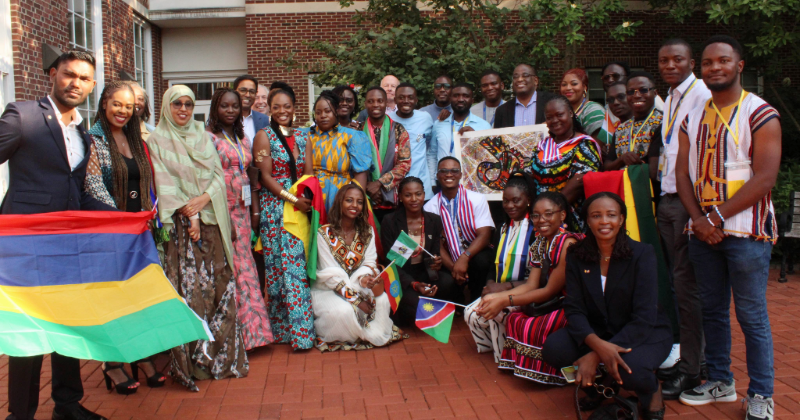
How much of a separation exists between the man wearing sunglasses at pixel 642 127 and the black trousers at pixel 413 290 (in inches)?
73.1

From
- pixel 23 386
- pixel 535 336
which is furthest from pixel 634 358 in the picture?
pixel 23 386

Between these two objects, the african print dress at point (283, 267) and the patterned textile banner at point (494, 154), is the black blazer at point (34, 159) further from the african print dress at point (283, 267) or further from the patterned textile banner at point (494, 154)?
the patterned textile banner at point (494, 154)

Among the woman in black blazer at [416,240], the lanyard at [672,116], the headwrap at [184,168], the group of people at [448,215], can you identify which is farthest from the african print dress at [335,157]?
the lanyard at [672,116]

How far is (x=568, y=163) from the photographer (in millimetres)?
4863

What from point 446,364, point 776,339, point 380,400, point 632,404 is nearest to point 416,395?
point 380,400

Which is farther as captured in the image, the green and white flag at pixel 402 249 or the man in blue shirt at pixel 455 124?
the man in blue shirt at pixel 455 124

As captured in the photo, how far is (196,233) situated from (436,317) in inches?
73.6

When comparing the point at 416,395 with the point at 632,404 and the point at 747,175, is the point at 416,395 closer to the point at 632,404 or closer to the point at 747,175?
the point at 632,404

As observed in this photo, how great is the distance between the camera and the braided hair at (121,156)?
161 inches

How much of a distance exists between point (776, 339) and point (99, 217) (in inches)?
203

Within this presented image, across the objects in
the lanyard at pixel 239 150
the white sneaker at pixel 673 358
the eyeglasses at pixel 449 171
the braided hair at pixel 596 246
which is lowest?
the white sneaker at pixel 673 358

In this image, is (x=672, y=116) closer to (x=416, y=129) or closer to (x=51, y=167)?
(x=416, y=129)

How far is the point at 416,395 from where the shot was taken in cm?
416

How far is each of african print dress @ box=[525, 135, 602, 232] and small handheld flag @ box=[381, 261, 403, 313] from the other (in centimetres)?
146
